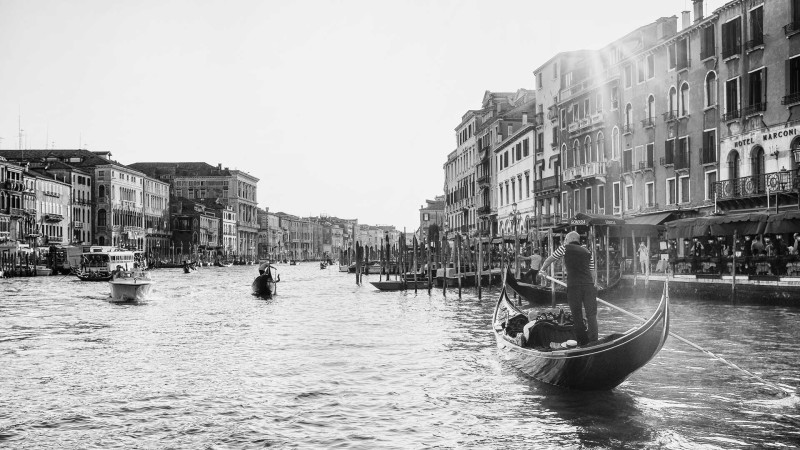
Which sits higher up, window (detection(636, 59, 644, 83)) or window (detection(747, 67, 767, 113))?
window (detection(636, 59, 644, 83))

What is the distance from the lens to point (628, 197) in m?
34.9

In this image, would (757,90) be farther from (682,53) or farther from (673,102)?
(673,102)

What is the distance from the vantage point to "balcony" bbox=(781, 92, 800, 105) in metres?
24.0

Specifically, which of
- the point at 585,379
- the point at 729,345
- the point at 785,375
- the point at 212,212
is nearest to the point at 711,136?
the point at 729,345

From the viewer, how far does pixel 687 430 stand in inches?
329

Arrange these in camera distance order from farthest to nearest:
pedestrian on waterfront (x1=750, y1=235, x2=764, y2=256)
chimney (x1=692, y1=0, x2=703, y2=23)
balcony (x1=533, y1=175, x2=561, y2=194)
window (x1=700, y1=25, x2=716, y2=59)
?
1. balcony (x1=533, y1=175, x2=561, y2=194)
2. chimney (x1=692, y1=0, x2=703, y2=23)
3. window (x1=700, y1=25, x2=716, y2=59)
4. pedestrian on waterfront (x1=750, y1=235, x2=764, y2=256)

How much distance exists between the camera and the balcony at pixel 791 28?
938 inches

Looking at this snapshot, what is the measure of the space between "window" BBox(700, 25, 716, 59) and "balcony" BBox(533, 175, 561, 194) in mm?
14379

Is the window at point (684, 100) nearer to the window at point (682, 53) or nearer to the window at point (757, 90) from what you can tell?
the window at point (682, 53)

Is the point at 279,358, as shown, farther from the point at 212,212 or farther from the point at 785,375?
the point at 212,212

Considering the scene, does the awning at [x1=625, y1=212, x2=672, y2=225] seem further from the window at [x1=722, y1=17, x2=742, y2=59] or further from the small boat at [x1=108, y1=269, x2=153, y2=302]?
the small boat at [x1=108, y1=269, x2=153, y2=302]

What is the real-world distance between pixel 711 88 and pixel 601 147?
9.18 metres

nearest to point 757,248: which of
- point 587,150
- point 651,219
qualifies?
point 651,219

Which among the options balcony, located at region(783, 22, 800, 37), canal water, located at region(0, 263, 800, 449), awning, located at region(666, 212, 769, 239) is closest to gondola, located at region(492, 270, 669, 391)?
canal water, located at region(0, 263, 800, 449)
